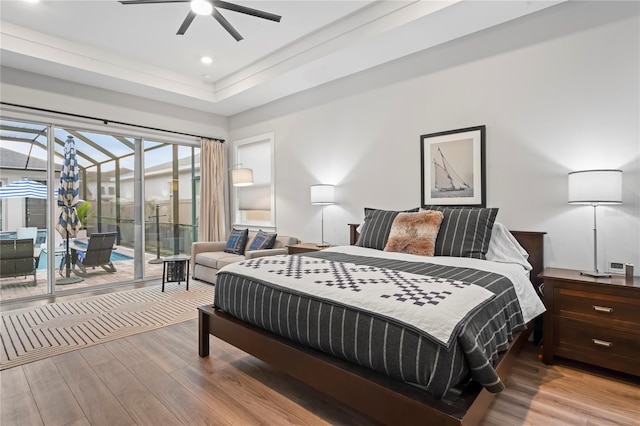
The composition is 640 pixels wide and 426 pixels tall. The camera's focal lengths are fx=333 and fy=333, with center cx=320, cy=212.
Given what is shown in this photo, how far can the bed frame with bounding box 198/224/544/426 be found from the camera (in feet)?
4.44

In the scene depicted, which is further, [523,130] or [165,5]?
[165,5]

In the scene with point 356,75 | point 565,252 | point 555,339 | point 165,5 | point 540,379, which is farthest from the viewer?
point 356,75

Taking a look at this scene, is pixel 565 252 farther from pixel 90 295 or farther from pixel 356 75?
pixel 90 295

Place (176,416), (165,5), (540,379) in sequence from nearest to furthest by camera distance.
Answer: (176,416)
(540,379)
(165,5)

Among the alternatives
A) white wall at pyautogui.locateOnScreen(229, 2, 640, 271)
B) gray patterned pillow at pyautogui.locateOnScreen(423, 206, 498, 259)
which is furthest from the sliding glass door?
gray patterned pillow at pyautogui.locateOnScreen(423, 206, 498, 259)

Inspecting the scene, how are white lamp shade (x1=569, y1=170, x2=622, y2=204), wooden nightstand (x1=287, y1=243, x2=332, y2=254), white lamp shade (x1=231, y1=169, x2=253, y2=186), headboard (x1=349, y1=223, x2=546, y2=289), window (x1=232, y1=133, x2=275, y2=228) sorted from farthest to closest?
window (x1=232, y1=133, x2=275, y2=228) < white lamp shade (x1=231, y1=169, x2=253, y2=186) < wooden nightstand (x1=287, y1=243, x2=332, y2=254) < headboard (x1=349, y1=223, x2=546, y2=289) < white lamp shade (x1=569, y1=170, x2=622, y2=204)

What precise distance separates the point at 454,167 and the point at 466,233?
882 mm

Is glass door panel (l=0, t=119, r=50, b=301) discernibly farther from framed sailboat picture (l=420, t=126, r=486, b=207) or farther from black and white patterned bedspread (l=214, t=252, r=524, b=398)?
framed sailboat picture (l=420, t=126, r=486, b=207)

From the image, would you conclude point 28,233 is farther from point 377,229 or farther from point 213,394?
point 377,229

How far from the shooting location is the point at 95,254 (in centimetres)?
473

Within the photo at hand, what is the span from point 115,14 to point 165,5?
1.98ft

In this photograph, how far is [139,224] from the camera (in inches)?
203

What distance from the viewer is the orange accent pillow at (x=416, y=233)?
9.48 feet

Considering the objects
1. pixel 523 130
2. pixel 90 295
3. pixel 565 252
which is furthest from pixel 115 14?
pixel 565 252
